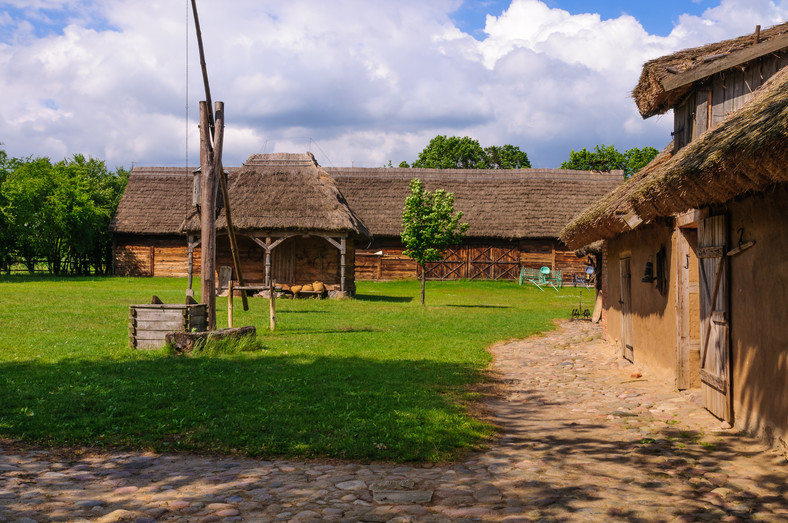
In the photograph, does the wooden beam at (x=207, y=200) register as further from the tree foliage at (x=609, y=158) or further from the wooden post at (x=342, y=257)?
the tree foliage at (x=609, y=158)

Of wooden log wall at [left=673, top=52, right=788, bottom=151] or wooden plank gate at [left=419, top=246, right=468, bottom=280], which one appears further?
wooden plank gate at [left=419, top=246, right=468, bottom=280]

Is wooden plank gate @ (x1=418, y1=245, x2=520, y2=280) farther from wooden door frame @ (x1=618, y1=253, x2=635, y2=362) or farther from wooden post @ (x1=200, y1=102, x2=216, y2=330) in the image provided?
wooden post @ (x1=200, y1=102, x2=216, y2=330)

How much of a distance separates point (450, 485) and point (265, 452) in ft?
5.26

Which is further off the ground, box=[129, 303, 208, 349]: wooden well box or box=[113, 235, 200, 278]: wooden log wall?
box=[113, 235, 200, 278]: wooden log wall

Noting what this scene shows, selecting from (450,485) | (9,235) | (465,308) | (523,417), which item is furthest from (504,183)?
(450,485)

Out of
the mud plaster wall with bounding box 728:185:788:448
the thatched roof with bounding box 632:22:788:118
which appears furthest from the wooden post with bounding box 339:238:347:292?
the mud plaster wall with bounding box 728:185:788:448

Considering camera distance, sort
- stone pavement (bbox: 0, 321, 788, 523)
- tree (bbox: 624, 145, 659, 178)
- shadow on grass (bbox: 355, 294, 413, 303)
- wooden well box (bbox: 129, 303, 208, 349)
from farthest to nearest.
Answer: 1. tree (bbox: 624, 145, 659, 178)
2. shadow on grass (bbox: 355, 294, 413, 303)
3. wooden well box (bbox: 129, 303, 208, 349)
4. stone pavement (bbox: 0, 321, 788, 523)

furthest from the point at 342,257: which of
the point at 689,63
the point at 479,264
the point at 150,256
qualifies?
the point at 689,63

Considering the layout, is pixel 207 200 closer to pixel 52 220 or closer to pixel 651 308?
pixel 651 308

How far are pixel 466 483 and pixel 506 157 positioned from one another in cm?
6129

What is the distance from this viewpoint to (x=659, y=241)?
9148 millimetres

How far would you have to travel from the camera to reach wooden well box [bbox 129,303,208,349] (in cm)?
1050

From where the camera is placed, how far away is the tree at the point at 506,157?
208 ft

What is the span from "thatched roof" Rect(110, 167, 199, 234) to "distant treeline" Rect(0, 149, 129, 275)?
149cm
